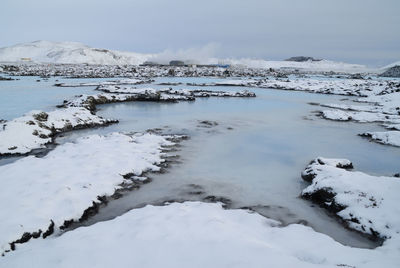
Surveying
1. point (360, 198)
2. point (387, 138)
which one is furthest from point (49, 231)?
point (387, 138)

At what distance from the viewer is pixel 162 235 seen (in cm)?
432

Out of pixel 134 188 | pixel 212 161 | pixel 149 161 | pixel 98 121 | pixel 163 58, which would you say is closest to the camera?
pixel 134 188

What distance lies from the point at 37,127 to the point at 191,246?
9671 mm

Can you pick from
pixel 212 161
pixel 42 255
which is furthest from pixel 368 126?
pixel 42 255

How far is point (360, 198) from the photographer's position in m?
5.73

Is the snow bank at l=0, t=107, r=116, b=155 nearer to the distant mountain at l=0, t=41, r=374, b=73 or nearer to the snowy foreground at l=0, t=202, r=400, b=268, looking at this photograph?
the snowy foreground at l=0, t=202, r=400, b=268

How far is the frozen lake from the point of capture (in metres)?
5.98

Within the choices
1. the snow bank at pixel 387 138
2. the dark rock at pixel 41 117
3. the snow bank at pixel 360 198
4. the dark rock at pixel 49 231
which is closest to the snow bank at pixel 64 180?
the dark rock at pixel 49 231

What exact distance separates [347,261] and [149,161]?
5687 mm

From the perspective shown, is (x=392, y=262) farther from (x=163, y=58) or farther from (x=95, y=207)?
(x=163, y=58)

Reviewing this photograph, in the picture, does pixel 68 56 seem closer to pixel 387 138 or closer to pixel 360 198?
pixel 387 138

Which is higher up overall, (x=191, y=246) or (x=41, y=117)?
(x=41, y=117)

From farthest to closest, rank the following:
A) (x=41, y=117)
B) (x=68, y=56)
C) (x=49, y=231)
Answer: (x=68, y=56) < (x=41, y=117) < (x=49, y=231)

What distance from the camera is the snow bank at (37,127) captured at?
930 centimetres
